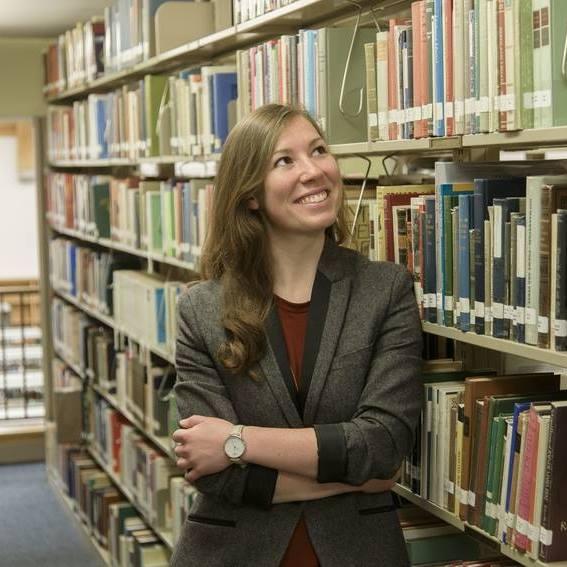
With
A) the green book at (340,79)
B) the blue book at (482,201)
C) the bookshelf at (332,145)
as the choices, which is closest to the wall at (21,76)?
the bookshelf at (332,145)

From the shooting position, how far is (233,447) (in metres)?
2.00

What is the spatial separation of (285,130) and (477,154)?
516mm

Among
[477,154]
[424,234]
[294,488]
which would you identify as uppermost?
[477,154]

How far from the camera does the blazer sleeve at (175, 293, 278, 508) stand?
2.01 metres

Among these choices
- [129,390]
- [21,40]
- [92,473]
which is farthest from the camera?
[21,40]

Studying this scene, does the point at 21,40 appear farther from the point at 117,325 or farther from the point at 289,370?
the point at 289,370

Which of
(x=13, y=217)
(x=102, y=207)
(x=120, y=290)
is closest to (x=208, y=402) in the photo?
(x=120, y=290)

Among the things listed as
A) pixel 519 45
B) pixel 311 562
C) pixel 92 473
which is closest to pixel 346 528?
pixel 311 562

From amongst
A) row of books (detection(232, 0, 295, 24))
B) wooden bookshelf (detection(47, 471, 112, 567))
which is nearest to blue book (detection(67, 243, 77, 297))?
wooden bookshelf (detection(47, 471, 112, 567))

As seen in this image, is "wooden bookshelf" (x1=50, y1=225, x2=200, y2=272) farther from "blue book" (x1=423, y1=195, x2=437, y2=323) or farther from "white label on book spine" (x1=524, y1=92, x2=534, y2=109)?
"white label on book spine" (x1=524, y1=92, x2=534, y2=109)

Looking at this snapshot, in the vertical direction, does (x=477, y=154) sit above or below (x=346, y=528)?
above

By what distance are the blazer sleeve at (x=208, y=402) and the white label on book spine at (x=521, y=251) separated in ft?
1.90

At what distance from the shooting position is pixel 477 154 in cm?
239

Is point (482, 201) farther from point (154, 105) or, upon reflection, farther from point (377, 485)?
point (154, 105)
